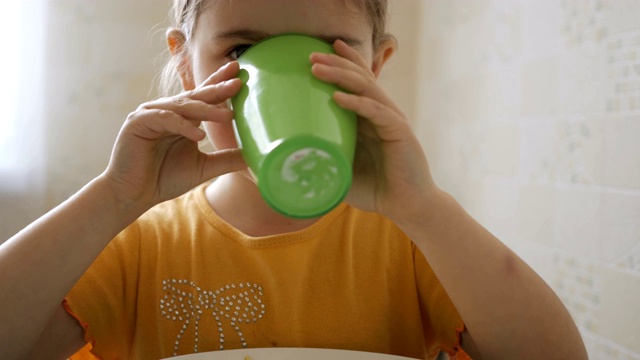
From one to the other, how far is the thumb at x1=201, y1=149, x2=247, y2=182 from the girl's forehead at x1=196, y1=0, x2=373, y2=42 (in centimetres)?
13

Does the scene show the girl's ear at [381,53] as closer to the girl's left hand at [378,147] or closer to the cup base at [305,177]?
the girl's left hand at [378,147]

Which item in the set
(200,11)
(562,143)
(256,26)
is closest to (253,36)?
(256,26)

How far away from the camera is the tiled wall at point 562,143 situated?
724 mm

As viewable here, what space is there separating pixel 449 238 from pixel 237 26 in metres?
0.31

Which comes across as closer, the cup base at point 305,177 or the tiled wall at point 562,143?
the cup base at point 305,177

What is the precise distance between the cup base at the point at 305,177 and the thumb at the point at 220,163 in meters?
0.24

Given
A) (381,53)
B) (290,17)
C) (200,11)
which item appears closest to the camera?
(290,17)

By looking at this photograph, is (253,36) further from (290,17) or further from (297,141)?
(297,141)

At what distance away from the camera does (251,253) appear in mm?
779

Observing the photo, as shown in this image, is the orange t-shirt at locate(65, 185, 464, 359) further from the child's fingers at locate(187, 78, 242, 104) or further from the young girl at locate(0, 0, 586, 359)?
the child's fingers at locate(187, 78, 242, 104)

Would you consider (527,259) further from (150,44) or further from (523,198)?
(150,44)

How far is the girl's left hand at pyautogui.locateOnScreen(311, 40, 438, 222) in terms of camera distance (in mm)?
467

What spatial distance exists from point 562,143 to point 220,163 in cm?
51

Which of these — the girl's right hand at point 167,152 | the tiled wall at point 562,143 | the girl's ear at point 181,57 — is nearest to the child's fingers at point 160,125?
the girl's right hand at point 167,152
